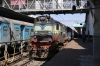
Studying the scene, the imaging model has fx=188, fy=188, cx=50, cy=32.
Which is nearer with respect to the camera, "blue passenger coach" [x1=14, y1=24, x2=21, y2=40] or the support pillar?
the support pillar

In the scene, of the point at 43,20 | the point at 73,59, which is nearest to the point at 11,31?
the point at 43,20

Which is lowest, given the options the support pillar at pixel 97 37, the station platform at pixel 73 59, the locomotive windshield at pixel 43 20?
the station platform at pixel 73 59

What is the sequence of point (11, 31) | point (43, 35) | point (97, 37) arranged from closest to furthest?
1. point (97, 37)
2. point (43, 35)
3. point (11, 31)

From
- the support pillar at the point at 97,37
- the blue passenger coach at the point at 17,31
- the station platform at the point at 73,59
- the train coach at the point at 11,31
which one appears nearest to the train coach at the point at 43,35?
the train coach at the point at 11,31

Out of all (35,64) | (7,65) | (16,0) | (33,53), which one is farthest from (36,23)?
(16,0)

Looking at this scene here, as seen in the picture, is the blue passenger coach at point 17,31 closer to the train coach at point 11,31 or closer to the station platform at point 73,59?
the train coach at point 11,31

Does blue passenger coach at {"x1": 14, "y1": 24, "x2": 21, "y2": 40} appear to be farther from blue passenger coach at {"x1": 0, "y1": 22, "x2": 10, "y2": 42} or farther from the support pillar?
A: the support pillar

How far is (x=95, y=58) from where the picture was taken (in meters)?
12.4

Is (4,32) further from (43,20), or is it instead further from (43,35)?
(43,20)

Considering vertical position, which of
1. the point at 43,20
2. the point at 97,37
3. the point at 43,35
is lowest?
the point at 97,37

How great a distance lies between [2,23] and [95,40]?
6679mm

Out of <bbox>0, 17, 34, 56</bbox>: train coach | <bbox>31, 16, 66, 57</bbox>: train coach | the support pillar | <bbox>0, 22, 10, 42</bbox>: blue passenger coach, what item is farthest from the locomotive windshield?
the support pillar

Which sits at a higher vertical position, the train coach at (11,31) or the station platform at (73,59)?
the train coach at (11,31)

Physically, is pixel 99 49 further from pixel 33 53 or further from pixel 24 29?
pixel 24 29
